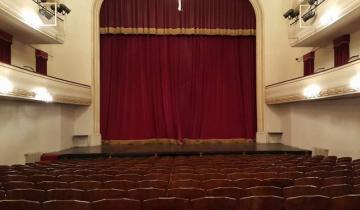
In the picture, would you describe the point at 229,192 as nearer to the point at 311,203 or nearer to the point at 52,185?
the point at 311,203

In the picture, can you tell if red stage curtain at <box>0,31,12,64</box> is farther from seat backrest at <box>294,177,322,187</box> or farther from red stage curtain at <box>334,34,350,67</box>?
red stage curtain at <box>334,34,350,67</box>

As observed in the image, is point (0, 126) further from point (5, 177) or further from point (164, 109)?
point (164, 109)

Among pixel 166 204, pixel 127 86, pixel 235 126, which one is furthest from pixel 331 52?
pixel 166 204

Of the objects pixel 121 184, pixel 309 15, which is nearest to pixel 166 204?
pixel 121 184

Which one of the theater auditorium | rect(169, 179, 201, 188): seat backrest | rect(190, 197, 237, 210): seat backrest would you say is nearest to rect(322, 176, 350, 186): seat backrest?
rect(169, 179, 201, 188): seat backrest

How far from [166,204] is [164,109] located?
11.0 metres

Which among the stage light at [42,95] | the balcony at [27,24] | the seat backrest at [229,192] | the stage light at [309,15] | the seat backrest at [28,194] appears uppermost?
the stage light at [309,15]

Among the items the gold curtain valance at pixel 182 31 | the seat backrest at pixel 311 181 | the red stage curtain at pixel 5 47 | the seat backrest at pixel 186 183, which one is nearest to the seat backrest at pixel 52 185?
the seat backrest at pixel 186 183

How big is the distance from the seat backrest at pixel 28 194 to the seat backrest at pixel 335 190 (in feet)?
9.58

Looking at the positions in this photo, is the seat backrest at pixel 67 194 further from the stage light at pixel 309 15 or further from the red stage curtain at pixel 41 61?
the stage light at pixel 309 15

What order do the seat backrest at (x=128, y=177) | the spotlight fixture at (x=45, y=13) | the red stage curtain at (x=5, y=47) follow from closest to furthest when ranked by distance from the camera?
1. the seat backrest at (x=128, y=177)
2. the red stage curtain at (x=5, y=47)
3. the spotlight fixture at (x=45, y=13)

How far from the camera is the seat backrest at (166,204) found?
10.7 feet

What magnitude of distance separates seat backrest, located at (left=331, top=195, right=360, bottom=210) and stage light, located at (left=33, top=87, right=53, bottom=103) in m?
7.80

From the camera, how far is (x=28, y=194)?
4008mm
